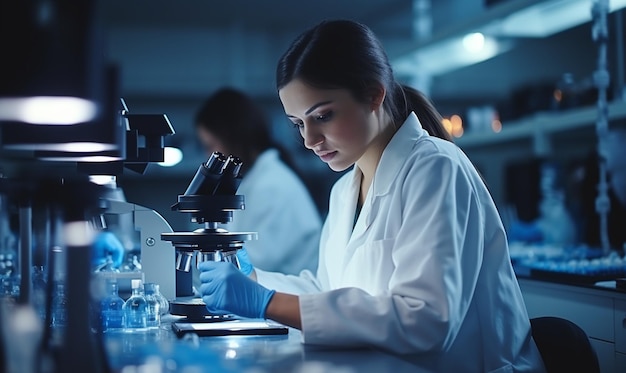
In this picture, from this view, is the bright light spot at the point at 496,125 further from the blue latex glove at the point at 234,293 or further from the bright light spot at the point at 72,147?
the bright light spot at the point at 72,147

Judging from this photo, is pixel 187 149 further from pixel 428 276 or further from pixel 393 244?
pixel 428 276

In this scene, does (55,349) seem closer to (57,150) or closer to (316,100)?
(57,150)

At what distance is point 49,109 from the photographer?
3.08 feet

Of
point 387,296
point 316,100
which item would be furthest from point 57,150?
point 387,296

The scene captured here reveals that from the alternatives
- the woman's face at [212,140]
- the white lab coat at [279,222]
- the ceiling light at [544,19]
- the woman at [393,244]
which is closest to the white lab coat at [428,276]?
the woman at [393,244]

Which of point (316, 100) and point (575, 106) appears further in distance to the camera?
point (575, 106)

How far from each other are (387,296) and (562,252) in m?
1.86

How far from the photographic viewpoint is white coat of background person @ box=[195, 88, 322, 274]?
3.01m

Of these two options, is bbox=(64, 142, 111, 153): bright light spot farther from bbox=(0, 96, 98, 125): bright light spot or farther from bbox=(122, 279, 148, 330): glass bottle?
bbox=(122, 279, 148, 330): glass bottle

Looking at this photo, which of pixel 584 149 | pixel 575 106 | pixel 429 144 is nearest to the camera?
pixel 429 144

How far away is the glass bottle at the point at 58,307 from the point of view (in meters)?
1.42

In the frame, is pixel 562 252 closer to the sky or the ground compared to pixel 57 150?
closer to the ground

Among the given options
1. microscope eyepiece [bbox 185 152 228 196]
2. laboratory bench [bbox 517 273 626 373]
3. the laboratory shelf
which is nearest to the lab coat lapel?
microscope eyepiece [bbox 185 152 228 196]

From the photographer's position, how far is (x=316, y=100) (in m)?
1.54
